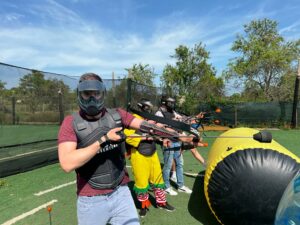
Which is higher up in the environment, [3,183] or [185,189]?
[185,189]

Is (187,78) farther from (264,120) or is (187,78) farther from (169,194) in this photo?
(169,194)

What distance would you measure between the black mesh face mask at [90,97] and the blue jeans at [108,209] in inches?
30.2

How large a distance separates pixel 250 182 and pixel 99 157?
213 cm

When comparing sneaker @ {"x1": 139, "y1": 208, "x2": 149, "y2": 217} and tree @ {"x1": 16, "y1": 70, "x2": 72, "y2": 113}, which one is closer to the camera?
sneaker @ {"x1": 139, "y1": 208, "x2": 149, "y2": 217}

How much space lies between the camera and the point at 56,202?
5.95 metres

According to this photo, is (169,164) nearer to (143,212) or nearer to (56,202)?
(143,212)

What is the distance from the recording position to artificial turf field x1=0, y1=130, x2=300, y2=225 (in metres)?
5.12

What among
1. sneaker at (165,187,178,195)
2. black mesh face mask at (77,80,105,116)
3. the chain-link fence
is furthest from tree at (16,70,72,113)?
black mesh face mask at (77,80,105,116)

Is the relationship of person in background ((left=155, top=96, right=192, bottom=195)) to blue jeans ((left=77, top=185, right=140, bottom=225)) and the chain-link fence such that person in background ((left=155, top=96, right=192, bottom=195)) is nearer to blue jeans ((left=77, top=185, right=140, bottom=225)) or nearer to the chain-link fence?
the chain-link fence

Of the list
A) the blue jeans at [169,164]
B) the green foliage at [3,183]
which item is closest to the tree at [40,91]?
the green foliage at [3,183]

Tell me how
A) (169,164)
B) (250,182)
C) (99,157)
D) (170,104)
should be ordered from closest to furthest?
(99,157), (250,182), (169,164), (170,104)

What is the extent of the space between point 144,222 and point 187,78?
25.2 meters

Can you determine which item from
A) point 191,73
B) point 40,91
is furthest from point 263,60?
point 40,91

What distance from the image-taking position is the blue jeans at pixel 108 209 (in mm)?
2812
